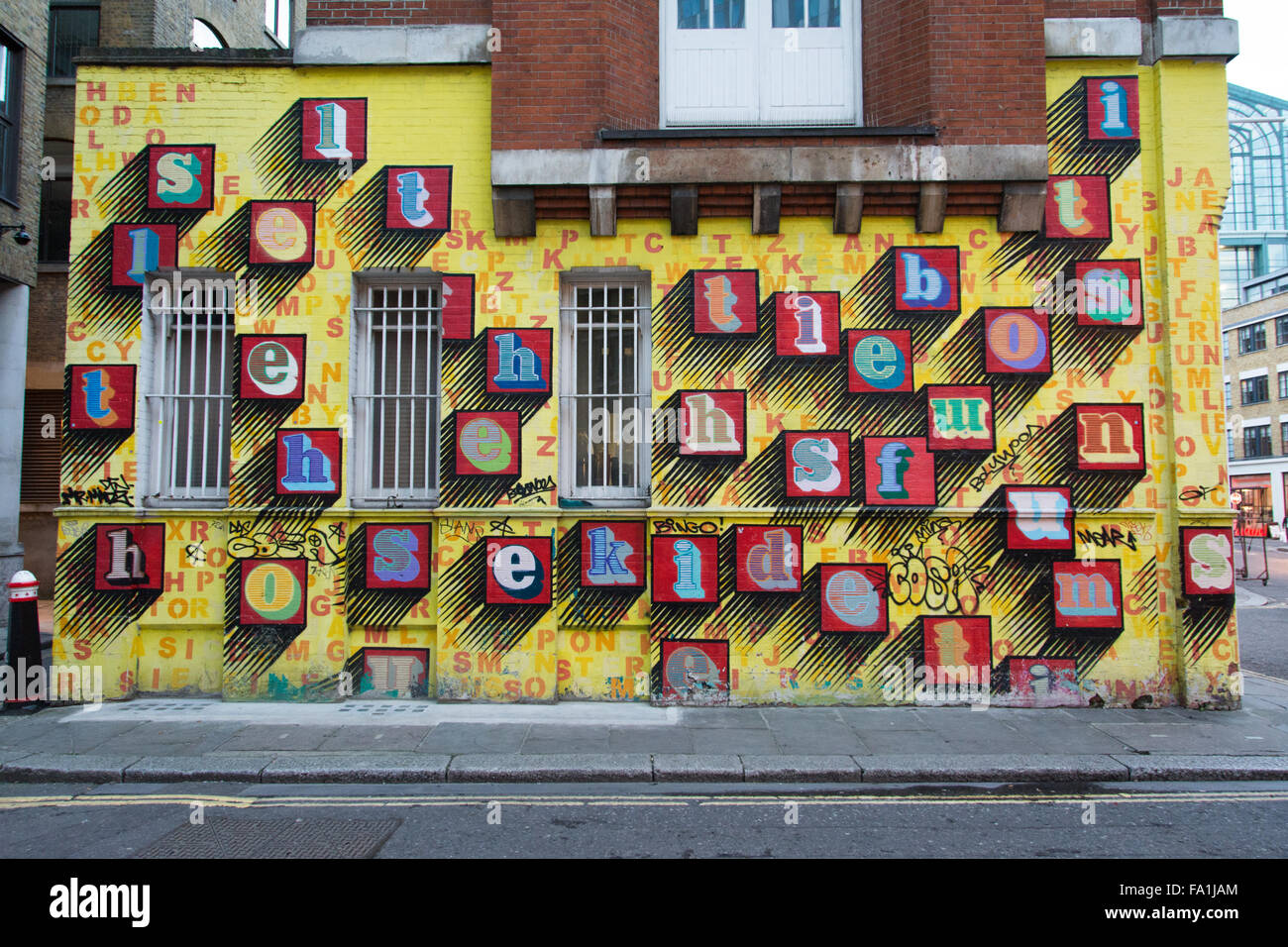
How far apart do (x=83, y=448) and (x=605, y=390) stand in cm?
526

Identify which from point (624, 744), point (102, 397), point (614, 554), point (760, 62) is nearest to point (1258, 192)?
point (760, 62)

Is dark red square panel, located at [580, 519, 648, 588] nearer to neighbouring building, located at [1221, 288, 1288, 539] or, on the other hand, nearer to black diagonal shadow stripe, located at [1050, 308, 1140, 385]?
black diagonal shadow stripe, located at [1050, 308, 1140, 385]

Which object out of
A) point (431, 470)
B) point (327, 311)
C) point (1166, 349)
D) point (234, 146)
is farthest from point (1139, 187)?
point (234, 146)

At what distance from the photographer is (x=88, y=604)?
25.2 ft

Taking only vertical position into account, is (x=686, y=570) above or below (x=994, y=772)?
above

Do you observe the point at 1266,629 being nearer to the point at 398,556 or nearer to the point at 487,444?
the point at 487,444

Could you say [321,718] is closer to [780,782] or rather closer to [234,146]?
[780,782]

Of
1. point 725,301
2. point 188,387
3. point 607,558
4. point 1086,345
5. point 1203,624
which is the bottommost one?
point 1203,624

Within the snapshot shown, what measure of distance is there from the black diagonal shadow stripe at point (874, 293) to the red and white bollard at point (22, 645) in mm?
8252

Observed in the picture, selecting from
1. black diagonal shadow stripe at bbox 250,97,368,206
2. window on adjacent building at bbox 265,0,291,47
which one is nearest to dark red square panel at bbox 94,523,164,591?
black diagonal shadow stripe at bbox 250,97,368,206

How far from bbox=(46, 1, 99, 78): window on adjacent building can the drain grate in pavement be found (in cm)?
1708

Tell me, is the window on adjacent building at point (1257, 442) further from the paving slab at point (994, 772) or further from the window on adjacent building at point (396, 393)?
the window on adjacent building at point (396, 393)

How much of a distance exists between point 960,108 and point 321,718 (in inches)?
330

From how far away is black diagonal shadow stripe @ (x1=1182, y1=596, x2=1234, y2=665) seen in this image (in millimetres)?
7391
